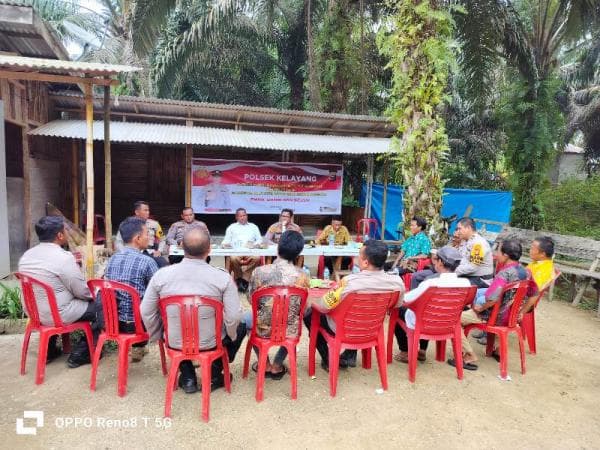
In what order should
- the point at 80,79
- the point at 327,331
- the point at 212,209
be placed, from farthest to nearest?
the point at 212,209
the point at 80,79
the point at 327,331

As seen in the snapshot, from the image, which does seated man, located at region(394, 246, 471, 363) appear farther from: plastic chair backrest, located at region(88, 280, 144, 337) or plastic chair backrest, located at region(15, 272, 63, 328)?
plastic chair backrest, located at region(15, 272, 63, 328)

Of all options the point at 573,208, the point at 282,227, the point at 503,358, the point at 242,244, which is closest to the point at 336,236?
the point at 282,227

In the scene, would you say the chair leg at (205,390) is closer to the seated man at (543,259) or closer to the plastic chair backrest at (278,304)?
the plastic chair backrest at (278,304)

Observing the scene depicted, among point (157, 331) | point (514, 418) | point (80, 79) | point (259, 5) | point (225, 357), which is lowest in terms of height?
point (514, 418)

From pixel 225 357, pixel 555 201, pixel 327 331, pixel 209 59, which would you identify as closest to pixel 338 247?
pixel 327 331

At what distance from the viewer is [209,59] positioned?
1429 cm

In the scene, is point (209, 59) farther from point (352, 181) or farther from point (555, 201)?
point (555, 201)

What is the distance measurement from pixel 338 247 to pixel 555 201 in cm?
844

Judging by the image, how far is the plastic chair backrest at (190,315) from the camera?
9.03 ft

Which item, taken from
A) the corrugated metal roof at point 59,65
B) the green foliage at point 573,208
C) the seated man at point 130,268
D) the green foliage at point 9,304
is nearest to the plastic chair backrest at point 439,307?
the seated man at point 130,268

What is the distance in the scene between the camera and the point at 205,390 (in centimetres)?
281

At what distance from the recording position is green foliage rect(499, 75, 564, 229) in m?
9.27

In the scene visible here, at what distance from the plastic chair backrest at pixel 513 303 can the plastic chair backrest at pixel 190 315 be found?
243 centimetres

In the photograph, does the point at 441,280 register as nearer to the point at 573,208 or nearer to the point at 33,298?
the point at 33,298
